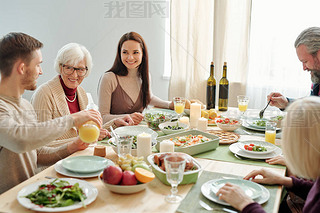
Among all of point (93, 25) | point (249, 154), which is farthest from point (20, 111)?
point (93, 25)

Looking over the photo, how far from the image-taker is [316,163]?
1019 millimetres

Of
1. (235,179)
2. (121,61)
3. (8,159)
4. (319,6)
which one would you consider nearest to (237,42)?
(319,6)

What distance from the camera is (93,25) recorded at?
4.00m

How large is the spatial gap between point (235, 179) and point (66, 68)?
4.02 feet

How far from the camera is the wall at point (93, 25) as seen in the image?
12.5 ft

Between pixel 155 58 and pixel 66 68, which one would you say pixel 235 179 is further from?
pixel 155 58

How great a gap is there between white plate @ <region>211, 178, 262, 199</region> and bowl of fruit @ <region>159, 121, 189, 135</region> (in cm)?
66

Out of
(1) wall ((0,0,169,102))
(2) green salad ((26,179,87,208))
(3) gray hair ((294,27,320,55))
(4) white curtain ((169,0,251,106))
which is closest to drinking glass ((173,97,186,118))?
(3) gray hair ((294,27,320,55))

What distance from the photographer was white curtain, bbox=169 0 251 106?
3.39m

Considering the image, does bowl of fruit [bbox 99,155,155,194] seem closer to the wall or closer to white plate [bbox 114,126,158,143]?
white plate [bbox 114,126,158,143]

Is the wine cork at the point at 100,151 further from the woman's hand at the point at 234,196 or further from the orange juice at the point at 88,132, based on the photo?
the woman's hand at the point at 234,196

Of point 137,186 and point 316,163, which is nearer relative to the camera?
point 316,163

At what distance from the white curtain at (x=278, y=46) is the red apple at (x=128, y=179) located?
254 cm

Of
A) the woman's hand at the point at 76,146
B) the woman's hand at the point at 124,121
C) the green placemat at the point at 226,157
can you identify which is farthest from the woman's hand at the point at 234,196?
the woman's hand at the point at 124,121
